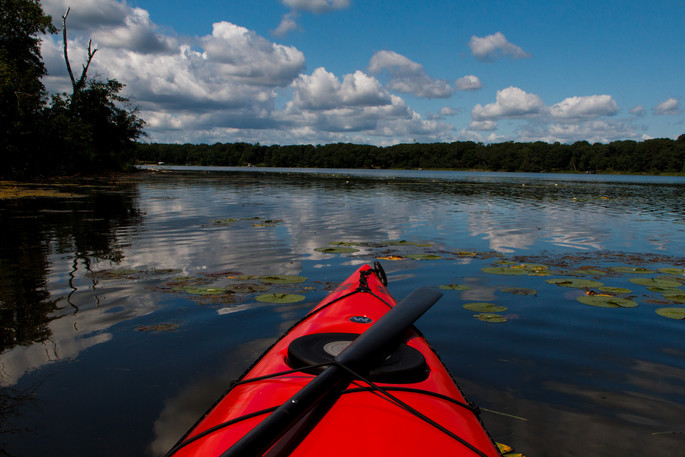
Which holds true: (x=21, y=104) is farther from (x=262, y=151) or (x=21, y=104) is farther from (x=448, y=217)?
(x=262, y=151)

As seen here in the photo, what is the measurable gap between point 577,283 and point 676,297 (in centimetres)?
117

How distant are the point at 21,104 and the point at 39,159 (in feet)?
18.4

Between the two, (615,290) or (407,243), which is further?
(407,243)

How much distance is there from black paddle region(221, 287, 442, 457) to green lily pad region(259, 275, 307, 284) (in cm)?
341

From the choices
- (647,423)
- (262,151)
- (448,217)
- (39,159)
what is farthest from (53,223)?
(262,151)

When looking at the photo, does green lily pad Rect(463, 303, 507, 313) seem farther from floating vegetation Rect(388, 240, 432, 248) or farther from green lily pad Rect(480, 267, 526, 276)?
floating vegetation Rect(388, 240, 432, 248)

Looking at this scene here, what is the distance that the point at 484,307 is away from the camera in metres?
5.36

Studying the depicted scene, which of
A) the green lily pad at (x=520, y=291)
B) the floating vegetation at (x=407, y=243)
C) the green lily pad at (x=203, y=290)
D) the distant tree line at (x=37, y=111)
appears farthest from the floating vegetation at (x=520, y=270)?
the distant tree line at (x=37, y=111)

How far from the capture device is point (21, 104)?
23250 mm

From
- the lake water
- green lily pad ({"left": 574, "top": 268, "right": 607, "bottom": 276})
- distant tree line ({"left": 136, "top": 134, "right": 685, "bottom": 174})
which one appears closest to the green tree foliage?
the lake water

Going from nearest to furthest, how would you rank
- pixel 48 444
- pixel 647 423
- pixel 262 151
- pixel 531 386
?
pixel 48 444 → pixel 647 423 → pixel 531 386 → pixel 262 151

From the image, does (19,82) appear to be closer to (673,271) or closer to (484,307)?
(484,307)

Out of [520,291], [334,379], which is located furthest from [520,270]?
[334,379]

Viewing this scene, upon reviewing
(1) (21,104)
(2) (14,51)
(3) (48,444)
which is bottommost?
(3) (48,444)
